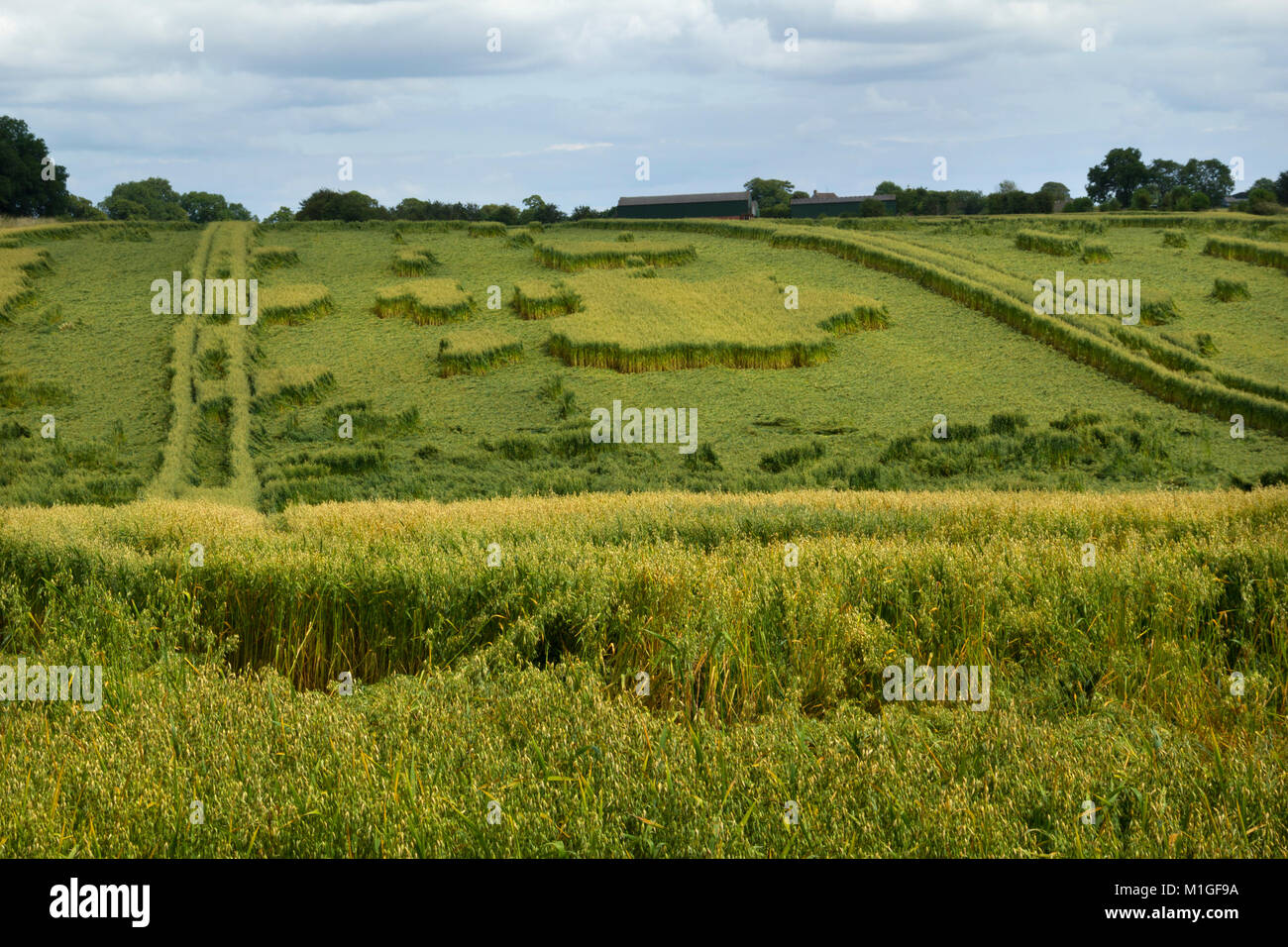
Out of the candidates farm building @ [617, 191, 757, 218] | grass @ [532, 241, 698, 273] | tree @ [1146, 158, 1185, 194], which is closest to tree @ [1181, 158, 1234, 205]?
tree @ [1146, 158, 1185, 194]

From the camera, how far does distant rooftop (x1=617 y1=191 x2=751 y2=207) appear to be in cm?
6279

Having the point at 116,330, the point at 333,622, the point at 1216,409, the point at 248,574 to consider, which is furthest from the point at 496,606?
the point at 116,330

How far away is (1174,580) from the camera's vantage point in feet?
24.7

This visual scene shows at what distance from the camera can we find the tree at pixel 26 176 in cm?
6122

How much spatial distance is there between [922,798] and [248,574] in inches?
235

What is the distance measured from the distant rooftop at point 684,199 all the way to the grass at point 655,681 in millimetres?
54915

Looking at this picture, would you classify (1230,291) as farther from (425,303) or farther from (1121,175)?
(1121,175)

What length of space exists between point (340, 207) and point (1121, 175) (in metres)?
51.8

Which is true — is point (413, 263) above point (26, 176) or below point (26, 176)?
below

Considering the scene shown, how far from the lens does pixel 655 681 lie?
22.3ft

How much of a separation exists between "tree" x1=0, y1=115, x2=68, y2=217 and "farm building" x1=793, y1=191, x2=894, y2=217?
4940 cm

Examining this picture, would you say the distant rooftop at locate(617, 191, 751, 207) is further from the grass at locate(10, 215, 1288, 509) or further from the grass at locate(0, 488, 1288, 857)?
the grass at locate(0, 488, 1288, 857)

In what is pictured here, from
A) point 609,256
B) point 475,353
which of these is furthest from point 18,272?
point 609,256
